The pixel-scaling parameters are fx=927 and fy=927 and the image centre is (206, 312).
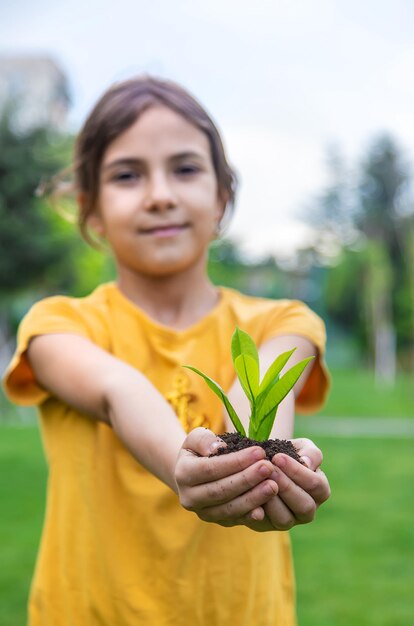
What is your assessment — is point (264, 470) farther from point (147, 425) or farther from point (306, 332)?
point (306, 332)

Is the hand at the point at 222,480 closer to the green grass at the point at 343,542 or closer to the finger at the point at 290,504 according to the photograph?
the finger at the point at 290,504

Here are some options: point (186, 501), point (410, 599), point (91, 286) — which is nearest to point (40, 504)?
point (410, 599)

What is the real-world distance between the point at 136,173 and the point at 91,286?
3183 centimetres

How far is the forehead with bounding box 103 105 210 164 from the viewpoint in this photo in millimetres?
2193

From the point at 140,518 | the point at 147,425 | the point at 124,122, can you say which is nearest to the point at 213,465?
the point at 147,425

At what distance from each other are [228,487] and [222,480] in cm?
2

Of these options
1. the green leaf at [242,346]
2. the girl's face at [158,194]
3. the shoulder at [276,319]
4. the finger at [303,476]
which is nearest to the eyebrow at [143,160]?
the girl's face at [158,194]

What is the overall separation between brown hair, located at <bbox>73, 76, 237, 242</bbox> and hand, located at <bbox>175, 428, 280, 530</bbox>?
3.33ft

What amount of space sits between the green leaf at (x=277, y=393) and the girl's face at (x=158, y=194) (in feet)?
2.45

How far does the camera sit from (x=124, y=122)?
2.23m

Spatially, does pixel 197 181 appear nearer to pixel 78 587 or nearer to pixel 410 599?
pixel 78 587

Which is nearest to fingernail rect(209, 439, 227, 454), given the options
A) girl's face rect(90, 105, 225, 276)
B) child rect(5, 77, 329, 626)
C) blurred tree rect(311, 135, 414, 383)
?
child rect(5, 77, 329, 626)

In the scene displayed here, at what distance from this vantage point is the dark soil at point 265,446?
Answer: 1.45 meters

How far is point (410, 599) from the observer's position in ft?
17.4
